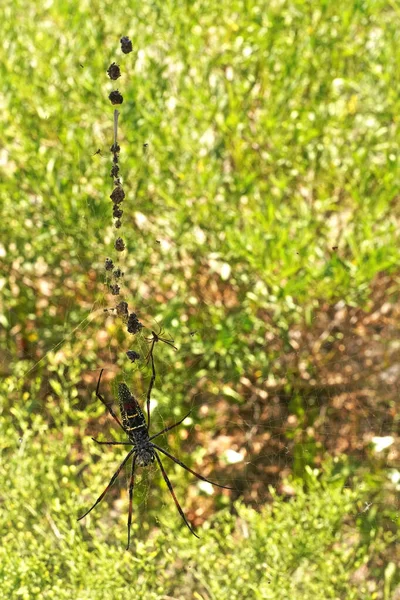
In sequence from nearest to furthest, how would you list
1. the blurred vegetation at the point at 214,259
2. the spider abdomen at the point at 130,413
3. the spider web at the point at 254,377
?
the spider abdomen at the point at 130,413
the blurred vegetation at the point at 214,259
the spider web at the point at 254,377

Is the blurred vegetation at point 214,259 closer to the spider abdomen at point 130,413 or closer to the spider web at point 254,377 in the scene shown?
the spider web at point 254,377

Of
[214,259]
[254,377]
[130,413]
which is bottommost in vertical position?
[130,413]

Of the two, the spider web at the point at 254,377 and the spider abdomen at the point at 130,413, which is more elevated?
the spider web at the point at 254,377

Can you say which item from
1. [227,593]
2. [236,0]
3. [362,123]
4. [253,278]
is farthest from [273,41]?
[227,593]

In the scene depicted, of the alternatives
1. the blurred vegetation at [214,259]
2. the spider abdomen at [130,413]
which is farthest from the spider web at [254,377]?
the spider abdomen at [130,413]

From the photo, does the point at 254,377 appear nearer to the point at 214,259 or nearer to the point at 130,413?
the point at 214,259

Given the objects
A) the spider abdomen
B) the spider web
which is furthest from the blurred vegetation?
the spider abdomen

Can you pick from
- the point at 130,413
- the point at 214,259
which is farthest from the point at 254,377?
the point at 130,413

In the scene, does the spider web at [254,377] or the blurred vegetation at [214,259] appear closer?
the blurred vegetation at [214,259]
